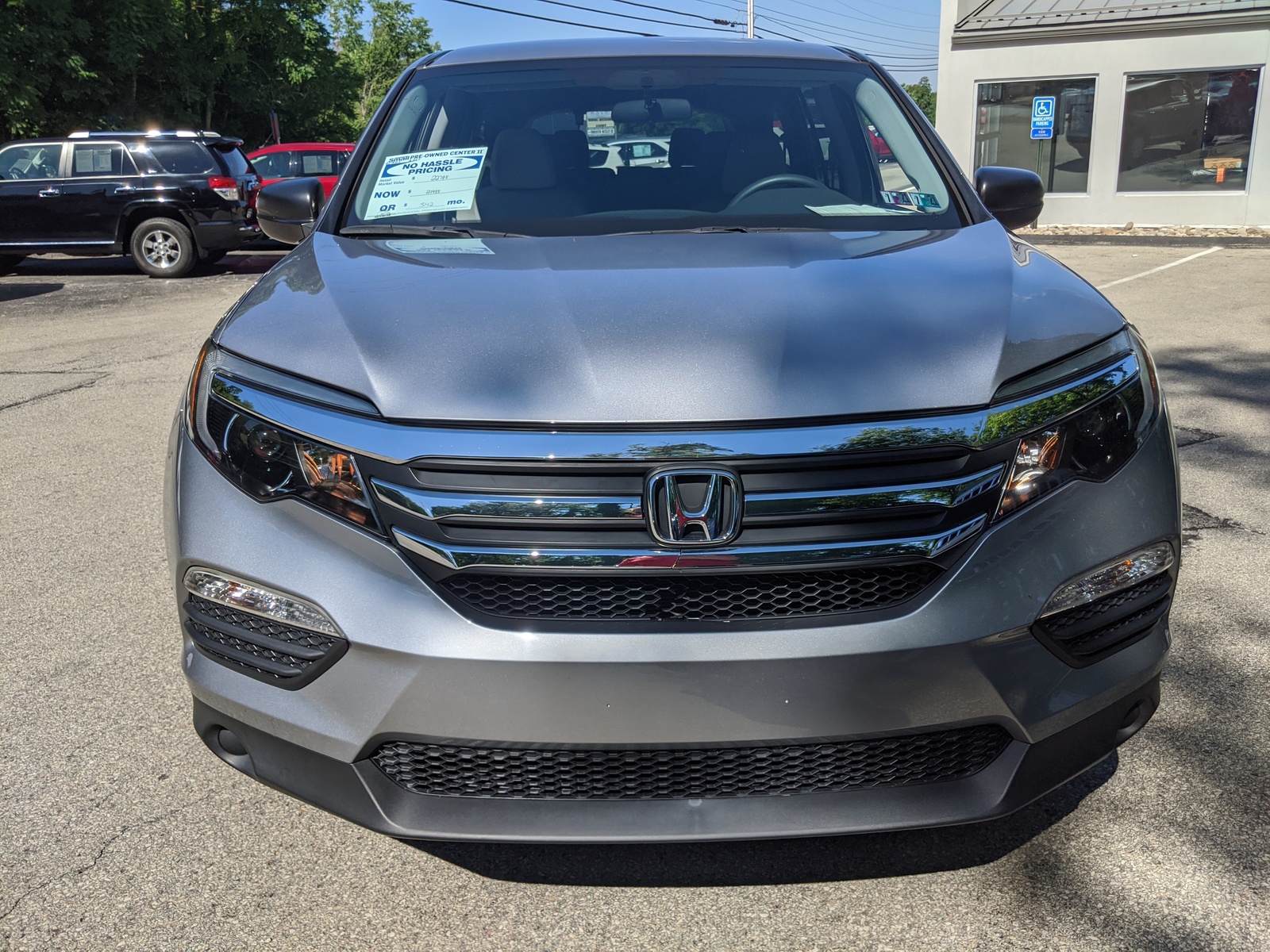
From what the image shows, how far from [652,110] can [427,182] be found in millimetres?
689

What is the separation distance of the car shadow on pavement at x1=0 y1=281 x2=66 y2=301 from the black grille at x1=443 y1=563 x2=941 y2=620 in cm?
1258

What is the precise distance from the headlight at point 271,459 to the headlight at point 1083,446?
1077 millimetres

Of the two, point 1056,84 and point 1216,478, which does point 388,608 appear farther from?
point 1056,84

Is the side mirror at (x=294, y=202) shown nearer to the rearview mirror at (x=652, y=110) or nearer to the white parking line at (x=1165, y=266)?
the rearview mirror at (x=652, y=110)

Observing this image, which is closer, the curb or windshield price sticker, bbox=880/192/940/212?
windshield price sticker, bbox=880/192/940/212

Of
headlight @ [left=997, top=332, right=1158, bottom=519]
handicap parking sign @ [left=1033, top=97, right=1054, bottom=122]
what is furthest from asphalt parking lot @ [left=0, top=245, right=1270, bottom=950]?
handicap parking sign @ [left=1033, top=97, right=1054, bottom=122]

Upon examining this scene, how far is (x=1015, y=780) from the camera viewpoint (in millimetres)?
1912

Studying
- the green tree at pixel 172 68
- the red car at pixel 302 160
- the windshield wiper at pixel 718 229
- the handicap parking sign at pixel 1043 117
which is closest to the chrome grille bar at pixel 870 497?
the windshield wiper at pixel 718 229

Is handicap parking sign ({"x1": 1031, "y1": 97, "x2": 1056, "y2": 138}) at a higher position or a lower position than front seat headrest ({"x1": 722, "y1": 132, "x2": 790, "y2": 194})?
lower

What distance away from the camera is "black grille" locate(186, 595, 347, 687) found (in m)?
1.86

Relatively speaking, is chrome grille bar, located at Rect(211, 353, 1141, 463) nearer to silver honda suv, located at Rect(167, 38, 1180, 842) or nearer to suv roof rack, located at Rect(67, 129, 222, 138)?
silver honda suv, located at Rect(167, 38, 1180, 842)

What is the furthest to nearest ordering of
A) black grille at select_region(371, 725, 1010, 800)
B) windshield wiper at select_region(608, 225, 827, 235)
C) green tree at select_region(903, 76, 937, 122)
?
green tree at select_region(903, 76, 937, 122) → windshield wiper at select_region(608, 225, 827, 235) → black grille at select_region(371, 725, 1010, 800)

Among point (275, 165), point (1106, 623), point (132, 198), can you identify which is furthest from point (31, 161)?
point (1106, 623)

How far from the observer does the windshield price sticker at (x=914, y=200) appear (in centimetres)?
297
